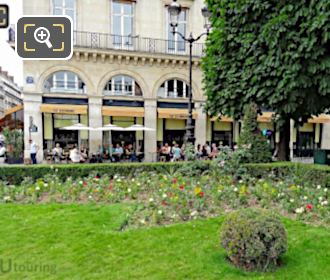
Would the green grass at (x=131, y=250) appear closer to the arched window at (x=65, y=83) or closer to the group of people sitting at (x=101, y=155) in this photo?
the group of people sitting at (x=101, y=155)

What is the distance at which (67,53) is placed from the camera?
8.23 ft

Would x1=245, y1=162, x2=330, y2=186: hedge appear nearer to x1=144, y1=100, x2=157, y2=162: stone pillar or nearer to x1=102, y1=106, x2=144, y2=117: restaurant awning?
x1=144, y1=100, x2=157, y2=162: stone pillar

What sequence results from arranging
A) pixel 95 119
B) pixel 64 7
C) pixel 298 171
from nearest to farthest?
pixel 298 171 → pixel 64 7 → pixel 95 119

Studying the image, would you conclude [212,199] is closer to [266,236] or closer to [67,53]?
[266,236]

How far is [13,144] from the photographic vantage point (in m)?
18.9

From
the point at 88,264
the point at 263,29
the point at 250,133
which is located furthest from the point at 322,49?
the point at 88,264

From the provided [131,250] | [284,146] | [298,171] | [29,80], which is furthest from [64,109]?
[131,250]

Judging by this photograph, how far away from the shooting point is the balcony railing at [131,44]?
20.7 meters

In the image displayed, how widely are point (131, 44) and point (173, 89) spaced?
4.50 m

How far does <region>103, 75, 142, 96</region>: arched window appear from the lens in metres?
21.9

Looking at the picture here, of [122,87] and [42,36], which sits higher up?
[122,87]

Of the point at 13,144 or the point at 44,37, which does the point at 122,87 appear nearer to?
the point at 13,144

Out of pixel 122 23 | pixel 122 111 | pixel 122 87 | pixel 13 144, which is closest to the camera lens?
pixel 13 144

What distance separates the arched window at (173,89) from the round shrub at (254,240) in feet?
64.6
